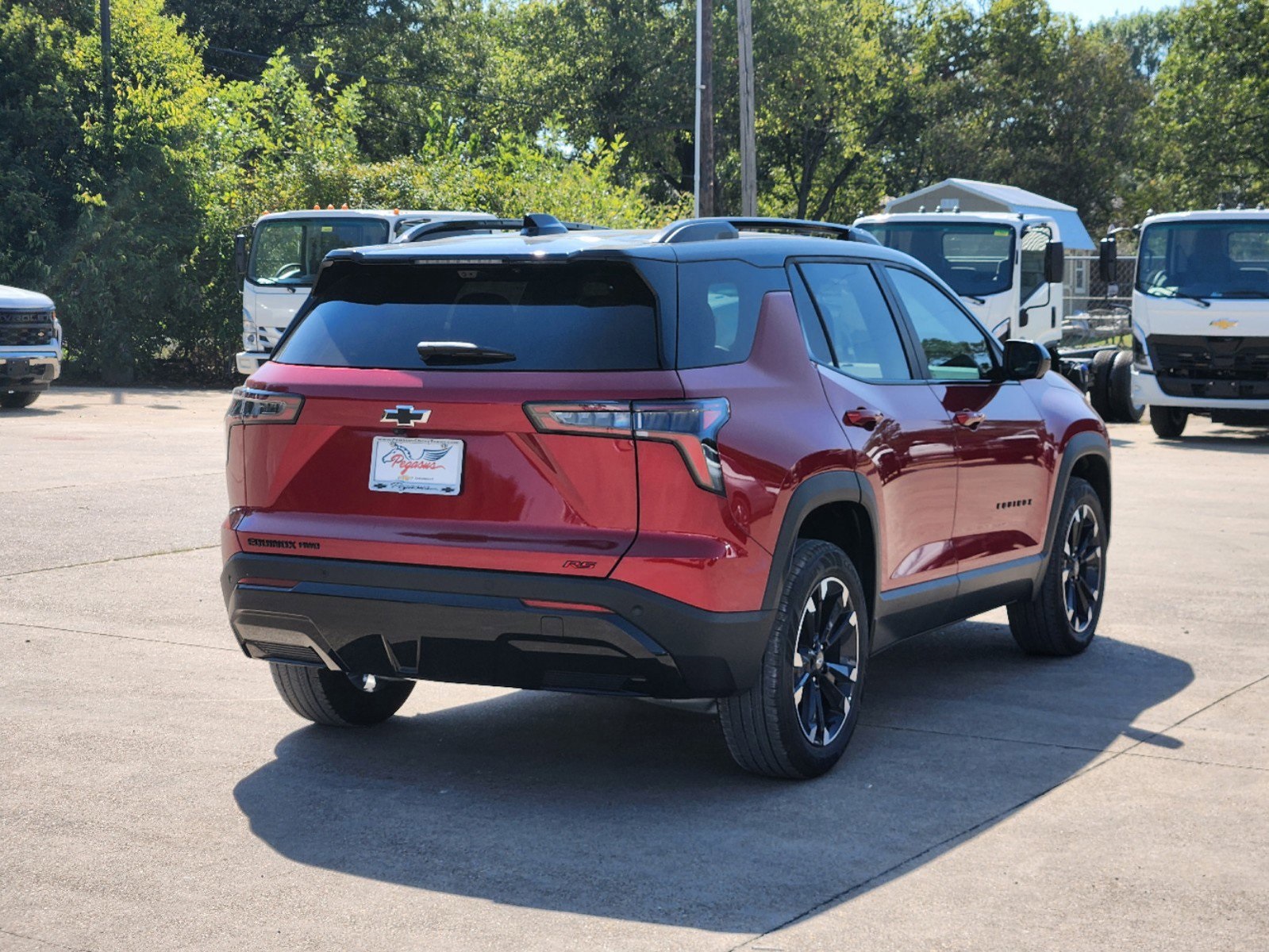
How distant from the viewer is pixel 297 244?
22.4 meters

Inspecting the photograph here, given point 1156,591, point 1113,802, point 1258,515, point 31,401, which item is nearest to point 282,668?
point 1113,802

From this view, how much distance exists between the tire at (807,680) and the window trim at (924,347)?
43.1 inches

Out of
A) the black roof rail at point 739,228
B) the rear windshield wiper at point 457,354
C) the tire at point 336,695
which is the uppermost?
the black roof rail at point 739,228

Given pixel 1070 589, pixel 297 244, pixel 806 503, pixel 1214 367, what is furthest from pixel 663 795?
pixel 297 244

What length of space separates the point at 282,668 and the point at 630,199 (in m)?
26.1

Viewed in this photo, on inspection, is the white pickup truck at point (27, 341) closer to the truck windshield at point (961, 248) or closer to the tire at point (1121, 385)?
the truck windshield at point (961, 248)

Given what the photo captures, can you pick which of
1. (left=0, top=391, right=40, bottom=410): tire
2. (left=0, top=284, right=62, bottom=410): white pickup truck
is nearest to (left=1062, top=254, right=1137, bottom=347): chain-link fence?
(left=0, top=284, right=62, bottom=410): white pickup truck

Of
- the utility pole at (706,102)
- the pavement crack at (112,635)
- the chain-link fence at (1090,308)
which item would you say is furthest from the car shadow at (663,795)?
the utility pole at (706,102)

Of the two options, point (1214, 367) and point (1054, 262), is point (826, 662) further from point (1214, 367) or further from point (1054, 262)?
point (1054, 262)

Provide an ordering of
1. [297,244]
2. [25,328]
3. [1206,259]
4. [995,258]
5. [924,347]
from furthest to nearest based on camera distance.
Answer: [297,244] < [25,328] < [995,258] < [1206,259] < [924,347]

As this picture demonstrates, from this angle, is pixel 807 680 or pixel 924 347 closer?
pixel 807 680

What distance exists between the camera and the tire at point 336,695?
6008 millimetres

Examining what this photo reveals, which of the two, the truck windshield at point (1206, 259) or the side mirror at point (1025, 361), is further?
the truck windshield at point (1206, 259)

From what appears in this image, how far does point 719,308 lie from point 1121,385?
56.8ft
